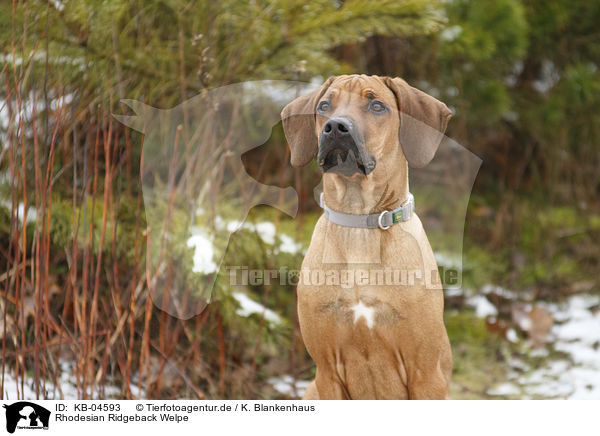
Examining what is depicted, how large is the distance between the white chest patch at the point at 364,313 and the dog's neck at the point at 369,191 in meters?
0.17

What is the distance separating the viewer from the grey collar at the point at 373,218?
110 cm

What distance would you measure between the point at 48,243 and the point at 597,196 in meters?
2.00

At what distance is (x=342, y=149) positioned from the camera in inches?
39.3

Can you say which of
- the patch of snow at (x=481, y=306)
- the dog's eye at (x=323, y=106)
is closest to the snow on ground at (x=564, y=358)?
the patch of snow at (x=481, y=306)

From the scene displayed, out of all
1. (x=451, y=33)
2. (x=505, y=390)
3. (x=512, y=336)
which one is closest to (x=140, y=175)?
(x=451, y=33)

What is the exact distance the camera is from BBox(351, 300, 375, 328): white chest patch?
3.68ft

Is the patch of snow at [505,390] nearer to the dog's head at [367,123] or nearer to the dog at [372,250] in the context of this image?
the dog at [372,250]

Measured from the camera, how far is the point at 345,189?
110 centimetres

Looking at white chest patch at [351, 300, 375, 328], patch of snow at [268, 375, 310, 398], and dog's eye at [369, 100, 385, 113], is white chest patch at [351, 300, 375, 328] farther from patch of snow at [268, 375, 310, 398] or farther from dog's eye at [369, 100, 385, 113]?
patch of snow at [268, 375, 310, 398]

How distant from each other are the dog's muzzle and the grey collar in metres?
0.11

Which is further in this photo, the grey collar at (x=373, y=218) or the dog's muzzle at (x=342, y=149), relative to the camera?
the grey collar at (x=373, y=218)
